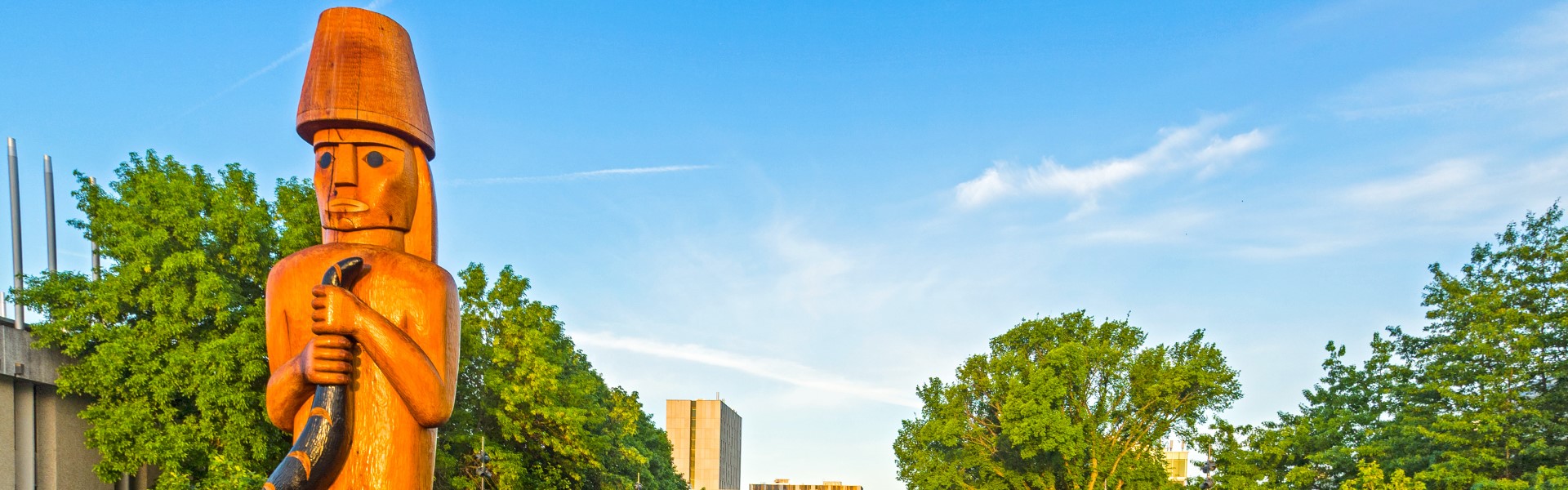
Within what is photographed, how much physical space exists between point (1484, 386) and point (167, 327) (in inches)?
1399

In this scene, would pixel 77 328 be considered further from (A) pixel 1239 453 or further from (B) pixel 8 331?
(A) pixel 1239 453

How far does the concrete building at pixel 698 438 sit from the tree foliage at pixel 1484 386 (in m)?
103

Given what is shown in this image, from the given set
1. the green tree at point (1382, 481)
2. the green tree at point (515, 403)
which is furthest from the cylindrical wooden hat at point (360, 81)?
the green tree at point (1382, 481)

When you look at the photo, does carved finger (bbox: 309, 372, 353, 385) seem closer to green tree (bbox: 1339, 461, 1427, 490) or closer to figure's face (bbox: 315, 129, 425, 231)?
figure's face (bbox: 315, 129, 425, 231)

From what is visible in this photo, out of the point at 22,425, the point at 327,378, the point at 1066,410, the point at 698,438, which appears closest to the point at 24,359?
the point at 22,425

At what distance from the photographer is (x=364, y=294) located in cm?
842

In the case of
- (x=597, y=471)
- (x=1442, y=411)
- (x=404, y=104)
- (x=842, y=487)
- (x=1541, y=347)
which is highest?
(x=404, y=104)

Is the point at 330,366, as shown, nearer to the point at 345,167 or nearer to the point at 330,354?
the point at 330,354

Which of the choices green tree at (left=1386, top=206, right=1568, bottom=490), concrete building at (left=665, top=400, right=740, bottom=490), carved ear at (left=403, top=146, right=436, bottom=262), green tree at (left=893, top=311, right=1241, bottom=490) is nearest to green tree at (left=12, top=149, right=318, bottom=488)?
carved ear at (left=403, top=146, right=436, bottom=262)

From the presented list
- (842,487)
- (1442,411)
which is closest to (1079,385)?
(1442,411)

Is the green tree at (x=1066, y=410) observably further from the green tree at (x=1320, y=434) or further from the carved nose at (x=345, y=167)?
the carved nose at (x=345, y=167)

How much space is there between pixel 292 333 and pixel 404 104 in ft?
6.87

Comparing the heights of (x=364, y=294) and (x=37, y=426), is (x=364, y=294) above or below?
above

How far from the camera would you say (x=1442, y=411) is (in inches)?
1299
